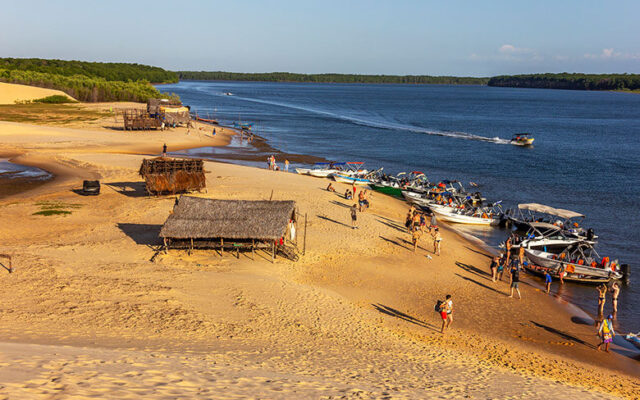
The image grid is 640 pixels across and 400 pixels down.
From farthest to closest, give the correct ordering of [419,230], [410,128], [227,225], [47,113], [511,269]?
1. [410,128]
2. [47,113]
3. [419,230]
4. [511,269]
5. [227,225]

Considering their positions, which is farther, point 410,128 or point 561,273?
point 410,128

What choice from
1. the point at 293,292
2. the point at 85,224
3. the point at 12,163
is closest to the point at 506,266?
the point at 293,292

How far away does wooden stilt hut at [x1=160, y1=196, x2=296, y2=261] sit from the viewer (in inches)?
829

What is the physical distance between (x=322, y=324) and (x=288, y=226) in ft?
24.3

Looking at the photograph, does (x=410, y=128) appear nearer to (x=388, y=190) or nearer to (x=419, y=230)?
(x=388, y=190)

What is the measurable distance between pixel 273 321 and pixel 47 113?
75592 mm

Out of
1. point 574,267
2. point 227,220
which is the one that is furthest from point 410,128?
point 227,220

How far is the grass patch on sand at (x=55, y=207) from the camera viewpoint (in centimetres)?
2747

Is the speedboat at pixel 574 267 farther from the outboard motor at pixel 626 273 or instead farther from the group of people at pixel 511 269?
the group of people at pixel 511 269

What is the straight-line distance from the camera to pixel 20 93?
94000 millimetres

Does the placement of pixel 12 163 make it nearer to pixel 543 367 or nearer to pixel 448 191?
pixel 448 191

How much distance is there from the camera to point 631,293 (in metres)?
23.1

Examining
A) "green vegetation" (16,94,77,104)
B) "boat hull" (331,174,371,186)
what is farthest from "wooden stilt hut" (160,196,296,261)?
"green vegetation" (16,94,77,104)

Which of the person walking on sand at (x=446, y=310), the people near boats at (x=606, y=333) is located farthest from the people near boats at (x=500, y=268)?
the person walking on sand at (x=446, y=310)
